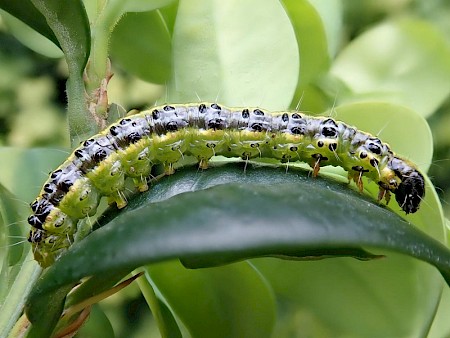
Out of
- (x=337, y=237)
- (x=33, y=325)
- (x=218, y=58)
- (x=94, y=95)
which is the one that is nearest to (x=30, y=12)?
(x=94, y=95)

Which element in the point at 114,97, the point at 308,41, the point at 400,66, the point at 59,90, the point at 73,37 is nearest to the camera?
the point at 73,37

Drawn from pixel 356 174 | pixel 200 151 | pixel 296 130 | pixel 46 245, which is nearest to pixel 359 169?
pixel 356 174

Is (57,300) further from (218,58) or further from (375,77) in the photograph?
(375,77)

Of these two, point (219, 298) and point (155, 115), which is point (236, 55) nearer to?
point (155, 115)

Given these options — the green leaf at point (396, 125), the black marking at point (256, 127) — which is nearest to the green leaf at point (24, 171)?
the black marking at point (256, 127)

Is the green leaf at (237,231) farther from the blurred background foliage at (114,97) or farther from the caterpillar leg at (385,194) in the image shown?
the blurred background foliage at (114,97)

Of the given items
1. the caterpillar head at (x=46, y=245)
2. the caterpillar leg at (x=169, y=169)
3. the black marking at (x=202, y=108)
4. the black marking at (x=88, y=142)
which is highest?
the black marking at (x=202, y=108)

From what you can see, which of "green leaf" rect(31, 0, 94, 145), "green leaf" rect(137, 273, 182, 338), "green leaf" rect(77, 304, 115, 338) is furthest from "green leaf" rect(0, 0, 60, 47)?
"green leaf" rect(77, 304, 115, 338)
